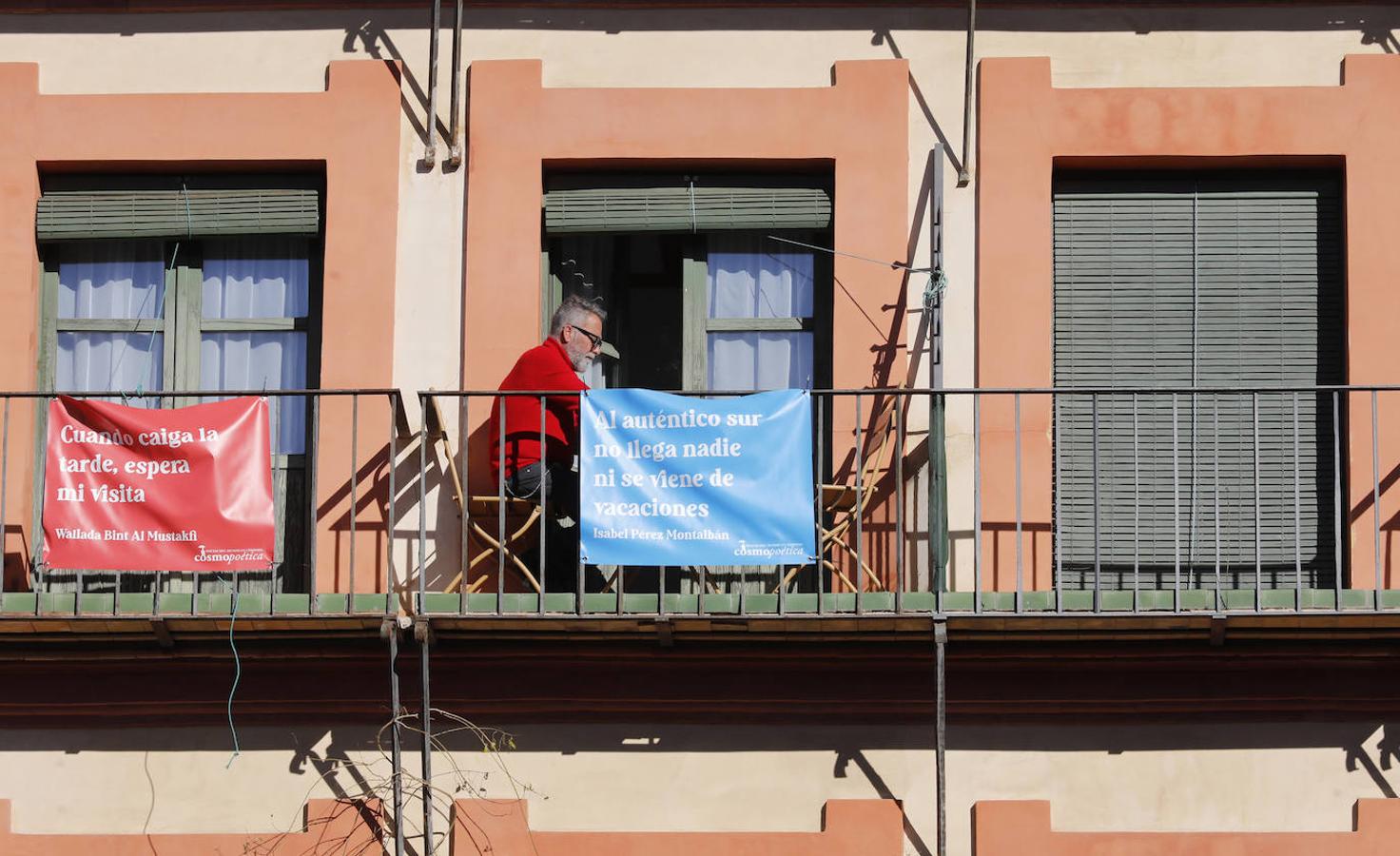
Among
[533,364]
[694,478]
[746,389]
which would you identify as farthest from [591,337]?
[694,478]

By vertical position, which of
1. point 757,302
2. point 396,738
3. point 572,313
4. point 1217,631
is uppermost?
point 757,302

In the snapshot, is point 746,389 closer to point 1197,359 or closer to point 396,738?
point 1197,359

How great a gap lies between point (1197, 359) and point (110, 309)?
5.67 meters

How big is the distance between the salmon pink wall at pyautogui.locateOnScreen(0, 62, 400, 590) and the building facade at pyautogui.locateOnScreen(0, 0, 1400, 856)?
0.09ft

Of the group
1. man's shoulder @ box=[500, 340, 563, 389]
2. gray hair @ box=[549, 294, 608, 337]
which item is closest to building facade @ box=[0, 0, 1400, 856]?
gray hair @ box=[549, 294, 608, 337]

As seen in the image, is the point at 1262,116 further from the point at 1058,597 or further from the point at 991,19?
the point at 1058,597

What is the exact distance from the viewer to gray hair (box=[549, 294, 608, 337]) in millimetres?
12523

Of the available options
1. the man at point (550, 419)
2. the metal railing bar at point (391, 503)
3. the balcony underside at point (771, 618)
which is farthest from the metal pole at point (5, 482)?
the man at point (550, 419)

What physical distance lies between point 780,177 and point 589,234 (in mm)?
1040

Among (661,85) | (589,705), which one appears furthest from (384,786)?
(661,85)

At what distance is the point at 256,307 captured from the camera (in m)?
13.1

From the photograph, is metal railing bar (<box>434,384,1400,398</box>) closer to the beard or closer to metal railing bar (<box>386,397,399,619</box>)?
metal railing bar (<box>386,397,399,619</box>)

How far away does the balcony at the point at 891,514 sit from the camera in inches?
464

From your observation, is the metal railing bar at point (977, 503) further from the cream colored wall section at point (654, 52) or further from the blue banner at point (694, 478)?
the blue banner at point (694, 478)
